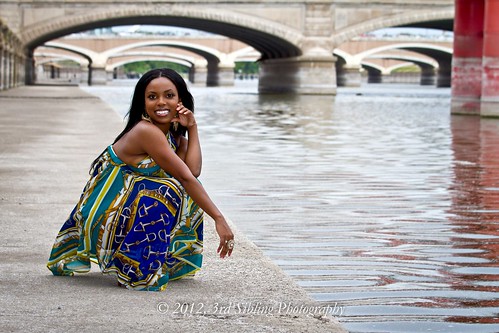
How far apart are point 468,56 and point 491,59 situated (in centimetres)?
337

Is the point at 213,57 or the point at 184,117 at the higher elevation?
the point at 184,117

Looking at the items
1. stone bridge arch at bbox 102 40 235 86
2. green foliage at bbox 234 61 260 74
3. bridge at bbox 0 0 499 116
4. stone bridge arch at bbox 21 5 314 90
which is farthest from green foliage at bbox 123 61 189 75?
stone bridge arch at bbox 21 5 314 90

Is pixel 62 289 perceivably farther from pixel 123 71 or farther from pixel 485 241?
pixel 123 71

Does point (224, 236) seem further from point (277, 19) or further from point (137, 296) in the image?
point (277, 19)

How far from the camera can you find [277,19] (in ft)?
162

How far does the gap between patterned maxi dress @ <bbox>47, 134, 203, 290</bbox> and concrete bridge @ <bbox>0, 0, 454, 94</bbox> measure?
41.0 metres

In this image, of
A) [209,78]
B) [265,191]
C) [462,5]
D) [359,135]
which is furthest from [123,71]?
[265,191]

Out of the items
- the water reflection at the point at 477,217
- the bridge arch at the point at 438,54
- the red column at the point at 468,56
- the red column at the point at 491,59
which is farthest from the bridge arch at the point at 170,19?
the water reflection at the point at 477,217

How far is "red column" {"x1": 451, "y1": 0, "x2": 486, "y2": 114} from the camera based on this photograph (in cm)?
2944

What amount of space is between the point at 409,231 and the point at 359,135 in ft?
37.8

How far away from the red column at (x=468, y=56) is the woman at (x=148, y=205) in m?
25.2

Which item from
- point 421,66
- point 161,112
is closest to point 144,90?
point 161,112

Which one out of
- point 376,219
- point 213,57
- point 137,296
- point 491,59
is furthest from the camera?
point 213,57

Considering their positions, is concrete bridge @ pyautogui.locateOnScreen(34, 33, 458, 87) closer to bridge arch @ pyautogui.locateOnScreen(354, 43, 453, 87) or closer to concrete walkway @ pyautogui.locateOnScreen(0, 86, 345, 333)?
bridge arch @ pyautogui.locateOnScreen(354, 43, 453, 87)
